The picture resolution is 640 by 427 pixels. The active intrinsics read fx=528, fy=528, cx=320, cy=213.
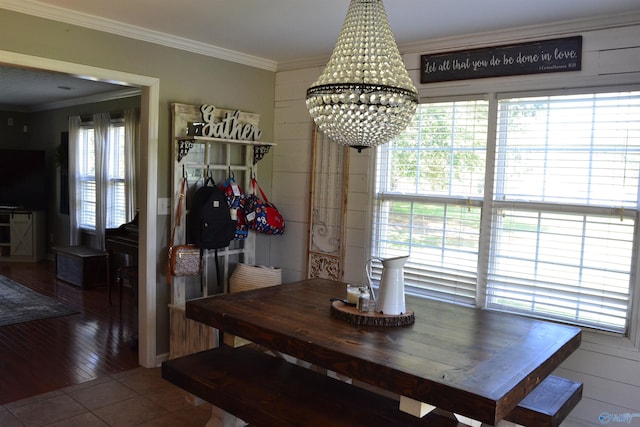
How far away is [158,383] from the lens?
11.8ft

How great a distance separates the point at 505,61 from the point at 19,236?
730cm

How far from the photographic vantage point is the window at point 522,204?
9.62 ft

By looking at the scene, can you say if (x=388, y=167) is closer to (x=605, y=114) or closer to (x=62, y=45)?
(x=605, y=114)

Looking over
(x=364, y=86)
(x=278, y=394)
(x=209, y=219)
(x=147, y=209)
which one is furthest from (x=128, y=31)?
(x=278, y=394)

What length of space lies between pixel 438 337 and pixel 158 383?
7.22 ft

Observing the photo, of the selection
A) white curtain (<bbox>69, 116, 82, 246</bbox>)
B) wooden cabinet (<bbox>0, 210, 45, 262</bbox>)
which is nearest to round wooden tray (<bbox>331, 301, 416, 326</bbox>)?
white curtain (<bbox>69, 116, 82, 246</bbox>)

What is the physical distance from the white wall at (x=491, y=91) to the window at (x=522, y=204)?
0.11 metres

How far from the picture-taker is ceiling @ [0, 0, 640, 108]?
2.85 meters

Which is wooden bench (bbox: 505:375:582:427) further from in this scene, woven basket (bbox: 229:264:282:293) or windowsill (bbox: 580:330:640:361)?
woven basket (bbox: 229:264:282:293)

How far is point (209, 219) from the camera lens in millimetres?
3814

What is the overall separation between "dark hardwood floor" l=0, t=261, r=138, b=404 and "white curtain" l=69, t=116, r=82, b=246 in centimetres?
154

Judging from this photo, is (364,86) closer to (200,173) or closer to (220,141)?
(220,141)

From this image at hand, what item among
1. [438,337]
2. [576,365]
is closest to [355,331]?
[438,337]

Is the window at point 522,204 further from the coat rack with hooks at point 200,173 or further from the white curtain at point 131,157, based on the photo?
the white curtain at point 131,157
